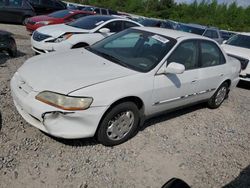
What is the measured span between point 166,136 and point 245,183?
131cm

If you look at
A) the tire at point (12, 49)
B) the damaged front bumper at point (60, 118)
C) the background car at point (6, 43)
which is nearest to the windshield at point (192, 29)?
the tire at point (12, 49)

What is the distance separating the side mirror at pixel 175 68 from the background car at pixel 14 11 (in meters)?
12.2

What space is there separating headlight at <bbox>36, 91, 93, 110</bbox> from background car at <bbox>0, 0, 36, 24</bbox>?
1217 cm

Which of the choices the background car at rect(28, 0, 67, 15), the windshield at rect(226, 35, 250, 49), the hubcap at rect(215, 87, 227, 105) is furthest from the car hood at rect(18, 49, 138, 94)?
the background car at rect(28, 0, 67, 15)

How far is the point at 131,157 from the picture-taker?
3.70 meters

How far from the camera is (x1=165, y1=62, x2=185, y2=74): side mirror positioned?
12.8 feet

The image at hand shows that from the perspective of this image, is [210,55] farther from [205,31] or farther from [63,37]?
[205,31]

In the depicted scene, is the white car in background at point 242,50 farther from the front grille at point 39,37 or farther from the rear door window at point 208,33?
the front grille at point 39,37

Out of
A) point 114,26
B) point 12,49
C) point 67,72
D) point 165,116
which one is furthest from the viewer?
point 114,26

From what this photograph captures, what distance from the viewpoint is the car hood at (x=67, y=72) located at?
3.39 metres

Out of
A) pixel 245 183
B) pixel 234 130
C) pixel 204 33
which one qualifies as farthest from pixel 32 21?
pixel 245 183

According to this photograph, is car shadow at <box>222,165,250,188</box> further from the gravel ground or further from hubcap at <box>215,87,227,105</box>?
hubcap at <box>215,87,227,105</box>

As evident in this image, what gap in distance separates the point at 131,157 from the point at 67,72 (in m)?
1.44

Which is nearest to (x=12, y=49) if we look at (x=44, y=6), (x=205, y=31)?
(x=205, y=31)
